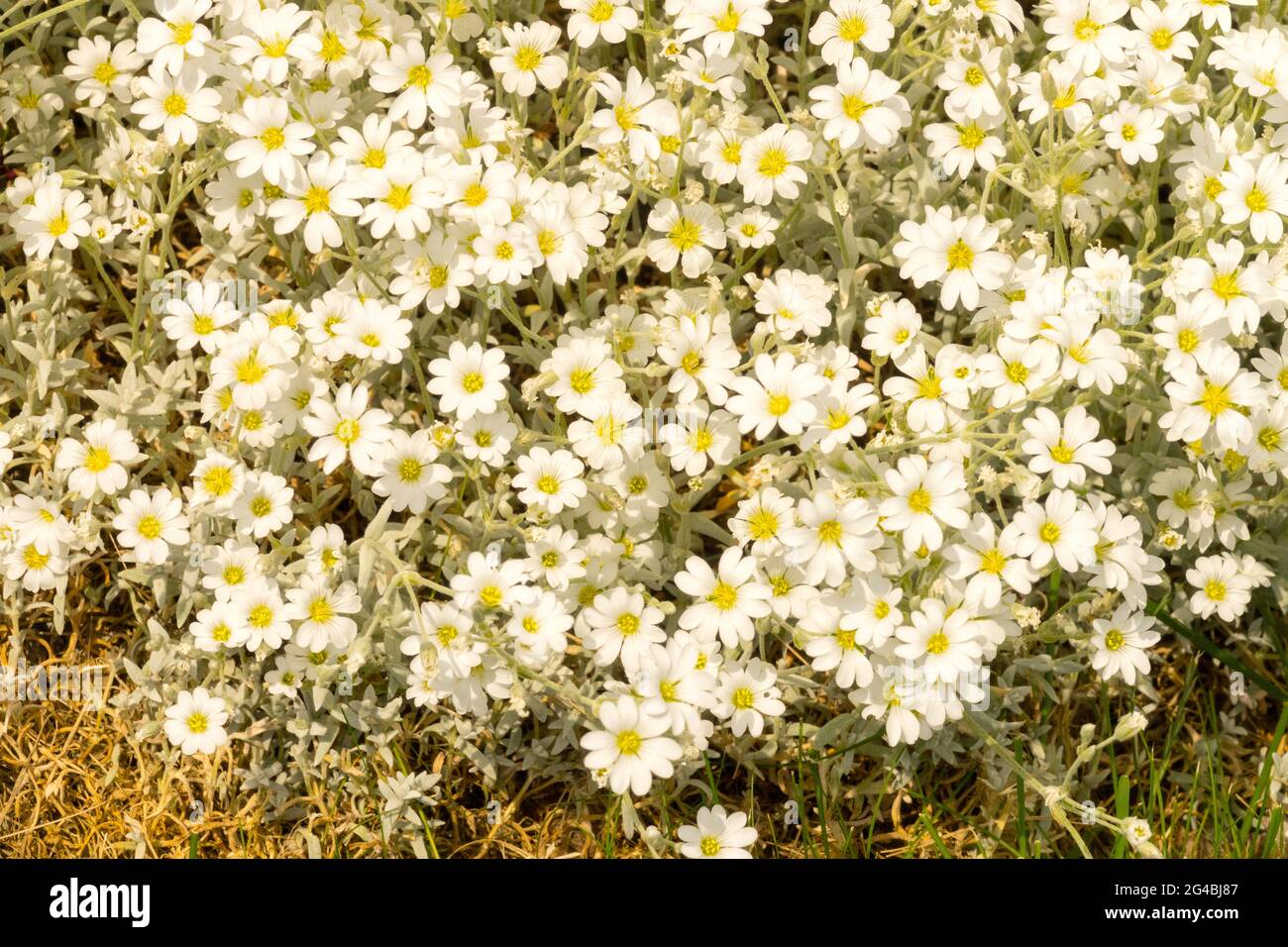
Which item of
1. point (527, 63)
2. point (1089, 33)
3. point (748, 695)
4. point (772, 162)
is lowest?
point (748, 695)

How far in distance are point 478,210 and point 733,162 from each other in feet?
2.51

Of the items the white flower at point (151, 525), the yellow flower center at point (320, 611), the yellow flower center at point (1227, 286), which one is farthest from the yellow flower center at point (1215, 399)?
the white flower at point (151, 525)

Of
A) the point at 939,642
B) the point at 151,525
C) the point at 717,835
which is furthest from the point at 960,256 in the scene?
→ the point at 151,525

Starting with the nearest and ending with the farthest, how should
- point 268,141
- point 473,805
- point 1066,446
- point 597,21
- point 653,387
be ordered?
point 1066,446 → point 268,141 → point 597,21 → point 473,805 → point 653,387

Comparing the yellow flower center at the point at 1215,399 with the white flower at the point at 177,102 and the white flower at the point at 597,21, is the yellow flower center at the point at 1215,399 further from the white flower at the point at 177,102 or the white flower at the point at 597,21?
the white flower at the point at 177,102

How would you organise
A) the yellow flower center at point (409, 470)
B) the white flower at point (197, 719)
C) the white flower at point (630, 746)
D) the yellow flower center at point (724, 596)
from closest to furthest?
the white flower at point (630, 746) → the yellow flower center at point (724, 596) → the yellow flower center at point (409, 470) → the white flower at point (197, 719)

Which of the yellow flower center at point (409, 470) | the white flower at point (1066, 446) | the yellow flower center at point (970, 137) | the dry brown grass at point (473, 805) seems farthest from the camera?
the dry brown grass at point (473, 805)

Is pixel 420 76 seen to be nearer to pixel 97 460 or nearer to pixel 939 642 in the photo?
pixel 97 460

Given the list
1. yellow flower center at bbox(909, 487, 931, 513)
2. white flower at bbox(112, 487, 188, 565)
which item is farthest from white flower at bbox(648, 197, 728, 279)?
white flower at bbox(112, 487, 188, 565)

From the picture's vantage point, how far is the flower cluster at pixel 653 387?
11.6ft

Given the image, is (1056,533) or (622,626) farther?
(622,626)

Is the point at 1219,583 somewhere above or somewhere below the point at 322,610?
below

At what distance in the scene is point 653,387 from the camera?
4367mm

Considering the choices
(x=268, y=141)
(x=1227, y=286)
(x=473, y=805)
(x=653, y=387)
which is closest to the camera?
(x=1227, y=286)
